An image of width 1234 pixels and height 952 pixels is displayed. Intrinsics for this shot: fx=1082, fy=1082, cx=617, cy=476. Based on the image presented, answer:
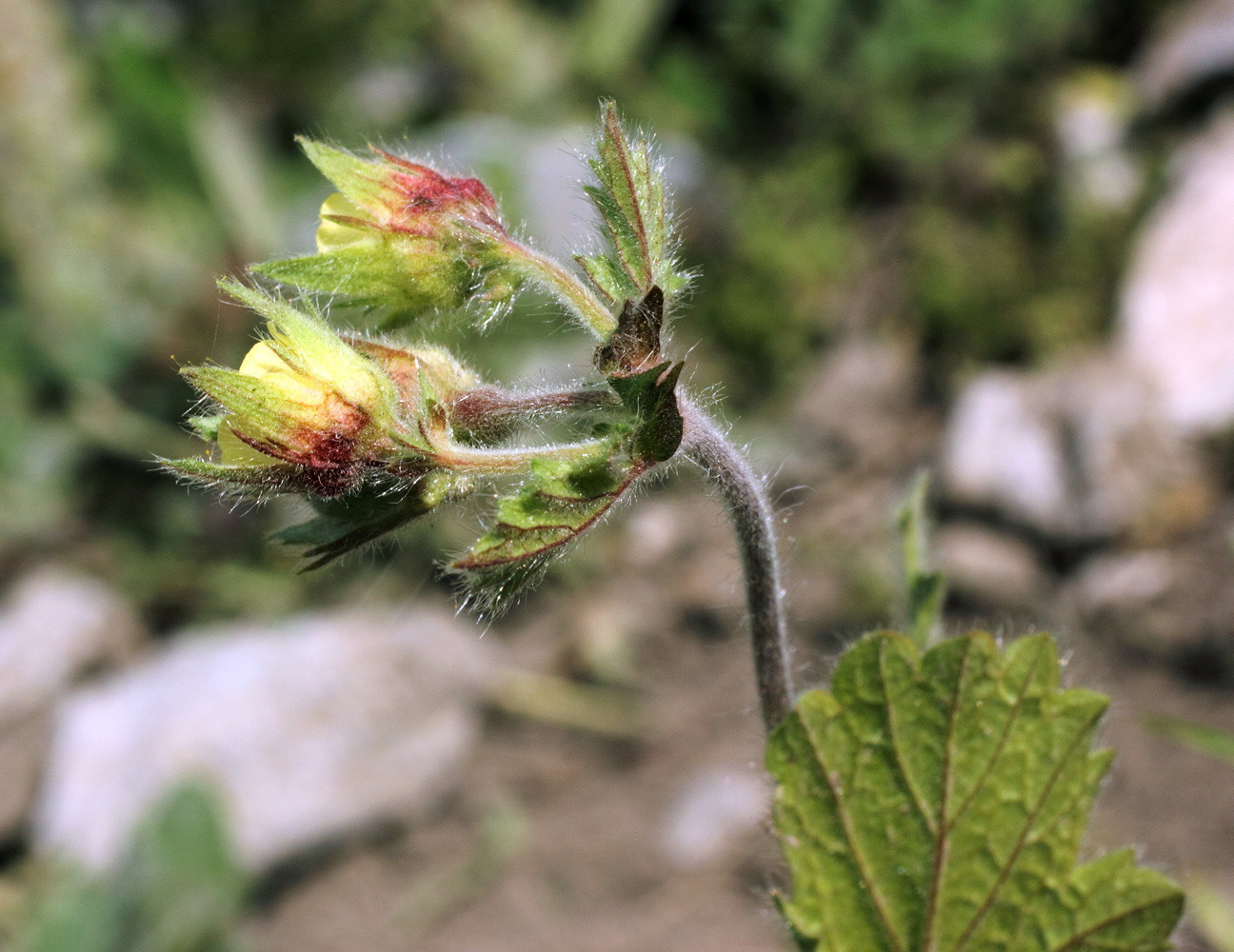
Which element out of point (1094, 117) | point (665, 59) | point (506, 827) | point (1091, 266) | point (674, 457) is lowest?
point (674, 457)

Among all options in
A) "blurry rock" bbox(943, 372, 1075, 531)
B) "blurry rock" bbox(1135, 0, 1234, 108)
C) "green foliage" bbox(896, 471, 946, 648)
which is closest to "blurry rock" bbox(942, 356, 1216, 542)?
"blurry rock" bbox(943, 372, 1075, 531)

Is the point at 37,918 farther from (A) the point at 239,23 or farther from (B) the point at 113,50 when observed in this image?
(A) the point at 239,23

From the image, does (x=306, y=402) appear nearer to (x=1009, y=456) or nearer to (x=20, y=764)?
(x=1009, y=456)

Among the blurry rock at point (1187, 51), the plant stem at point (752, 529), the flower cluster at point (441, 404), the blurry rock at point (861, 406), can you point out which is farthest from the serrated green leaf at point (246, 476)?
the blurry rock at point (1187, 51)

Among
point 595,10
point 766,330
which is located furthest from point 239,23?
point 766,330

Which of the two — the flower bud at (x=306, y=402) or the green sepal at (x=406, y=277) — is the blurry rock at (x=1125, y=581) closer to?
the green sepal at (x=406, y=277)

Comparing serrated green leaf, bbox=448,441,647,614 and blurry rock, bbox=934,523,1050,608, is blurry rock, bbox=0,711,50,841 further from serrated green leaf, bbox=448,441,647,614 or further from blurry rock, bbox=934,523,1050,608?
serrated green leaf, bbox=448,441,647,614
